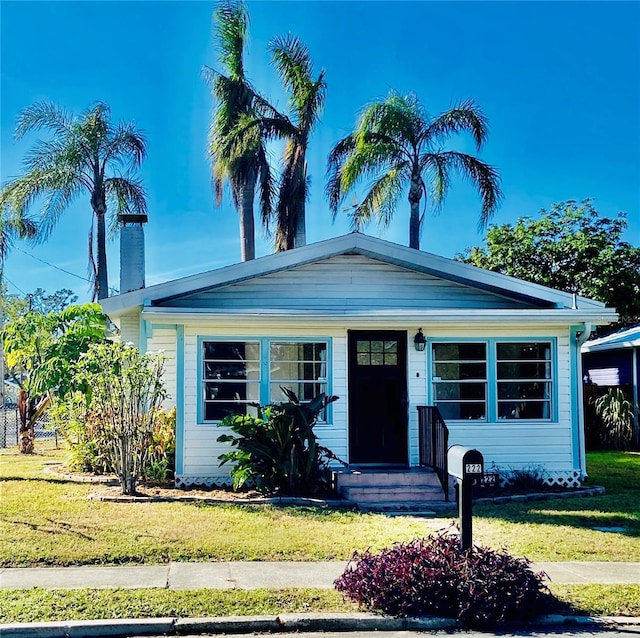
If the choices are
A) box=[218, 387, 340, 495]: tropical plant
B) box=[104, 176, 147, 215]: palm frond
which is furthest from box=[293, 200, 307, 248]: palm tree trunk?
box=[218, 387, 340, 495]: tropical plant

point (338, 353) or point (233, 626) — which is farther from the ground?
point (338, 353)

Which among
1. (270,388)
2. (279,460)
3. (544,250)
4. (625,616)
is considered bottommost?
(625,616)

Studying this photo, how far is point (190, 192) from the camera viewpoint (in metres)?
25.3

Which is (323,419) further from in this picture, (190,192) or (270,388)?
(190,192)

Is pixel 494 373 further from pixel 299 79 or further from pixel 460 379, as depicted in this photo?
pixel 299 79

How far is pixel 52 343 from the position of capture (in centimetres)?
1420

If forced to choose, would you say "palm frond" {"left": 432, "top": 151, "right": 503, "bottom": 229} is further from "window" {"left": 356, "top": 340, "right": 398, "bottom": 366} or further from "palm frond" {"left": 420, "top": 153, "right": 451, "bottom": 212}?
"window" {"left": 356, "top": 340, "right": 398, "bottom": 366}

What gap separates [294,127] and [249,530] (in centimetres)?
1686

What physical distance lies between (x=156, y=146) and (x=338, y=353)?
13.9 metres

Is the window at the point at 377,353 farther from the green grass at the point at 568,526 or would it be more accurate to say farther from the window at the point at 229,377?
the green grass at the point at 568,526

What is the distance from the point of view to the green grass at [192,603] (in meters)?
5.57

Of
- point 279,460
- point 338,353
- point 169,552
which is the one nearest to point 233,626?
point 169,552

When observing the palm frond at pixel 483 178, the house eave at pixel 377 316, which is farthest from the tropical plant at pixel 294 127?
the house eave at pixel 377 316

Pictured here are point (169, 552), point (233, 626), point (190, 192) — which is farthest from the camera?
point (190, 192)
